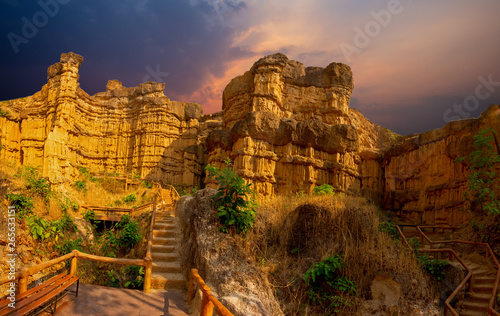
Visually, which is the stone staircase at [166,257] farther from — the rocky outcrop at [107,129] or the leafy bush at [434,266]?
the rocky outcrop at [107,129]

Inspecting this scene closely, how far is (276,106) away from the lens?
28.0 metres

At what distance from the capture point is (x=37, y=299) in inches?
201

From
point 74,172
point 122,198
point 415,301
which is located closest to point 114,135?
point 74,172

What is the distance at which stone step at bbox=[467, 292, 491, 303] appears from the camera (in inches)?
454

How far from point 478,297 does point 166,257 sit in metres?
11.8

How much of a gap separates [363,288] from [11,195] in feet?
42.0

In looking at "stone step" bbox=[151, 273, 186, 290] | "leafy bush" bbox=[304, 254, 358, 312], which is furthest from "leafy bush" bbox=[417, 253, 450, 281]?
"stone step" bbox=[151, 273, 186, 290]

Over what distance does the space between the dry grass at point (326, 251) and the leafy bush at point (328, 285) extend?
0.76 ft

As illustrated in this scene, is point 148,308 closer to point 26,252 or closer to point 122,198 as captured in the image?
point 26,252

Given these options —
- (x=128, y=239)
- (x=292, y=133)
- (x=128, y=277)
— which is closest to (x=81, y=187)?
(x=128, y=239)

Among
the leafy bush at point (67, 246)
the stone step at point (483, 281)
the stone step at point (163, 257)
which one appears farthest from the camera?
the stone step at point (483, 281)

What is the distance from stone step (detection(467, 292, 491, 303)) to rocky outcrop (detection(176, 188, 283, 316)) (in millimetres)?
Answer: 9333

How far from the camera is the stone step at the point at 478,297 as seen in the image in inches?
454

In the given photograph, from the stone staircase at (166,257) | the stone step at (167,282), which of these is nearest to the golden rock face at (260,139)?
the stone staircase at (166,257)
